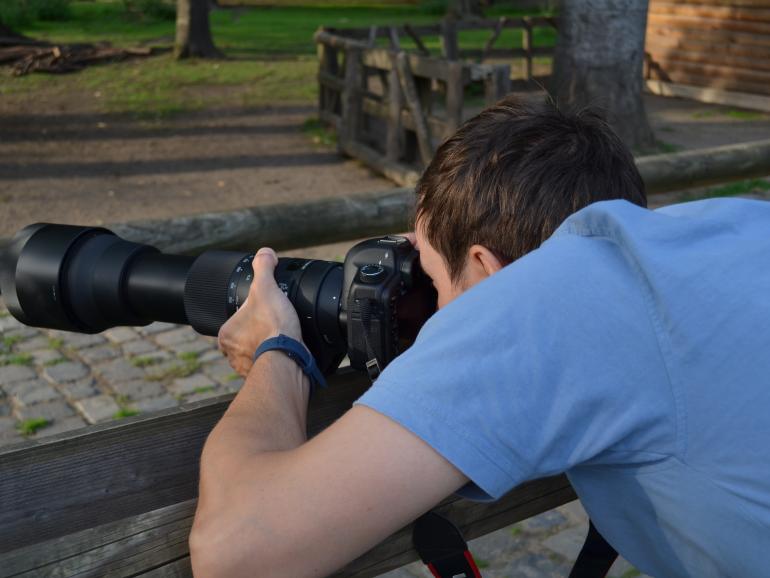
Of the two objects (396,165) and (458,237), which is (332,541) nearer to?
(458,237)

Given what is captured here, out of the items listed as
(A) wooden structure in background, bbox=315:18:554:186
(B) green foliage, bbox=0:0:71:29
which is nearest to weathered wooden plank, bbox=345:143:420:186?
(A) wooden structure in background, bbox=315:18:554:186

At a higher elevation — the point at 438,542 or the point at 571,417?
the point at 571,417

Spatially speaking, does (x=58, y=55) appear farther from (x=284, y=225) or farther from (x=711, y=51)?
(x=284, y=225)

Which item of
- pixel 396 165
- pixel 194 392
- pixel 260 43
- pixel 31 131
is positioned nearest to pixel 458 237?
pixel 194 392

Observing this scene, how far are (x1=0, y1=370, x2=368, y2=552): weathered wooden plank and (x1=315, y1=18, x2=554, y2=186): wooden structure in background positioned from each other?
20.9ft

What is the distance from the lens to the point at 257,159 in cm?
1000

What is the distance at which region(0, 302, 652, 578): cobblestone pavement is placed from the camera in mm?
3223

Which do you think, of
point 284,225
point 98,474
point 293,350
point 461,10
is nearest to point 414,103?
point 284,225

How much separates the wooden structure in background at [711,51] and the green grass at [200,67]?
434 cm

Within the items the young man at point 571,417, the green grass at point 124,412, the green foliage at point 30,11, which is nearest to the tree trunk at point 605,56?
the green grass at point 124,412

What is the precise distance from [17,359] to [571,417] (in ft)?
13.4

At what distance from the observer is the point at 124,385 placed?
14.6 feet

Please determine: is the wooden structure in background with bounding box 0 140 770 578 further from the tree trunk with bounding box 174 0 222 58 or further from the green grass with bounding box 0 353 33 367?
the tree trunk with bounding box 174 0 222 58

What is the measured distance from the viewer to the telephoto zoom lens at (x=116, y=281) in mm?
1772
